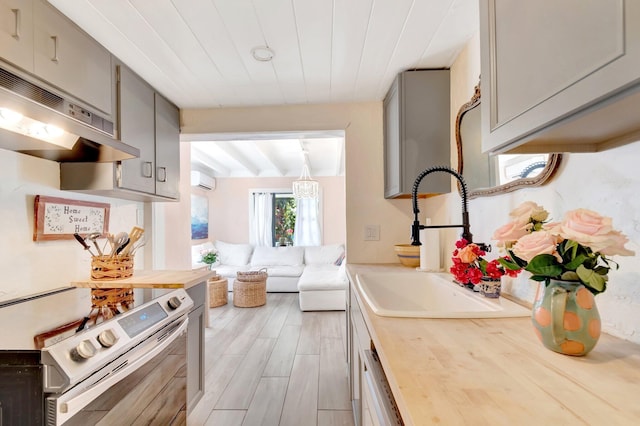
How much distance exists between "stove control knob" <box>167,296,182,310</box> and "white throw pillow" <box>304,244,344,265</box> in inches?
171

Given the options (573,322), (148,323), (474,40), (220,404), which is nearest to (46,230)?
(148,323)

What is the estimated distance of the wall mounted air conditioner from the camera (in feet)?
18.4

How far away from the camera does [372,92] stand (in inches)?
84.8

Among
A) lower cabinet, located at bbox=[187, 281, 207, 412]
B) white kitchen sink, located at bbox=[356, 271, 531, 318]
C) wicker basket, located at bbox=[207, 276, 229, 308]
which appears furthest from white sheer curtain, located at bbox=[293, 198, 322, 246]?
white kitchen sink, located at bbox=[356, 271, 531, 318]

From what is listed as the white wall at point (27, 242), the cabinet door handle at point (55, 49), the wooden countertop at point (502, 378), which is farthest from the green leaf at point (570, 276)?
the white wall at point (27, 242)

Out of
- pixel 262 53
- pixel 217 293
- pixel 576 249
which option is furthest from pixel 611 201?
pixel 217 293

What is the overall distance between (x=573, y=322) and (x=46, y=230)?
2.18 metres

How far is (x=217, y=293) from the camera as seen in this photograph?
4.29 m

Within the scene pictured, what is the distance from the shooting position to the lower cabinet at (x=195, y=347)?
1.74 m

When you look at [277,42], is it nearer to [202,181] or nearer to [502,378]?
[502,378]

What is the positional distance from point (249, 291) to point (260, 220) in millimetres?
2504

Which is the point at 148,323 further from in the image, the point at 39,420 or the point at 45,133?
the point at 45,133

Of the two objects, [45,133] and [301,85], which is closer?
[45,133]

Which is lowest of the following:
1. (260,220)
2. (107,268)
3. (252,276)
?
(252,276)
